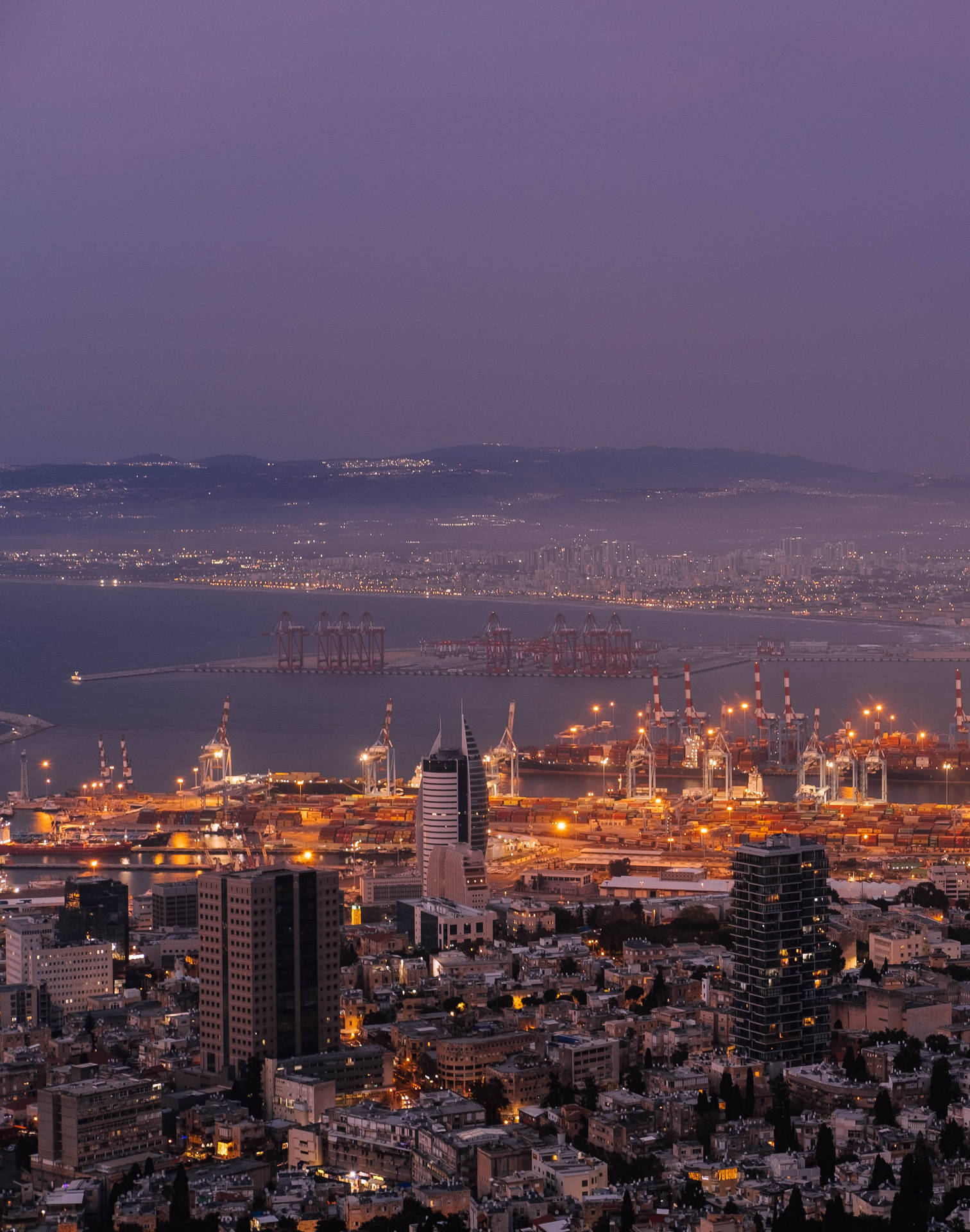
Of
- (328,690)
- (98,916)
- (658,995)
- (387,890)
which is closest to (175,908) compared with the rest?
(98,916)

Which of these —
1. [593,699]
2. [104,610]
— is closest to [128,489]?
[104,610]

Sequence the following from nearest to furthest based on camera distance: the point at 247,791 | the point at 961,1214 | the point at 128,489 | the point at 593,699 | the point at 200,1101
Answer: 1. the point at 961,1214
2. the point at 200,1101
3. the point at 247,791
4. the point at 593,699
5. the point at 128,489

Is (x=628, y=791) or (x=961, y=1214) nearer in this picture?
(x=961, y=1214)

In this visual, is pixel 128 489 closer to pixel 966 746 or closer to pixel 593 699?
pixel 593 699

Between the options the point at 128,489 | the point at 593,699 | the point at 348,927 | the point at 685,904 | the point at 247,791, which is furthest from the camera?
the point at 128,489

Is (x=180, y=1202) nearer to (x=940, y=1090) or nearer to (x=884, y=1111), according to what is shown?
(x=884, y=1111)

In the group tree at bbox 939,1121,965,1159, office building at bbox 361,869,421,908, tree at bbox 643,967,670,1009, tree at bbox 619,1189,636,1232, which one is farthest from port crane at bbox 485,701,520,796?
tree at bbox 619,1189,636,1232

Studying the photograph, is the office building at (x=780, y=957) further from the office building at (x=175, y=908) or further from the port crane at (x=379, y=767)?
the port crane at (x=379, y=767)
